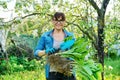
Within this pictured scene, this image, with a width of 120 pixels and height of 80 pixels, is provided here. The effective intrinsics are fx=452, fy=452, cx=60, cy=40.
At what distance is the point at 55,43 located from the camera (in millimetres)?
5891

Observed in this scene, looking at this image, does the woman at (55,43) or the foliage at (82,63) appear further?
the foliage at (82,63)

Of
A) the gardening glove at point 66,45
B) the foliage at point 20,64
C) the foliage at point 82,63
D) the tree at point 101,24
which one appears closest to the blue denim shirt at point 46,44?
the gardening glove at point 66,45

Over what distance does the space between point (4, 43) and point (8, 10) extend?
0.92 meters

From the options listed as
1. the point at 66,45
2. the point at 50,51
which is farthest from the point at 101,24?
the point at 50,51

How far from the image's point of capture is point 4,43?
9.71 meters

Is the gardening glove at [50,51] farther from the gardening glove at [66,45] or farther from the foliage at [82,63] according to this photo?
the foliage at [82,63]

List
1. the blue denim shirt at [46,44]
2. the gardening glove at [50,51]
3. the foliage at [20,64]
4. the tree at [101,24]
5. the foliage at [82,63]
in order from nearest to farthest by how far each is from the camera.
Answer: the gardening glove at [50,51], the blue denim shirt at [46,44], the foliage at [82,63], the tree at [101,24], the foliage at [20,64]

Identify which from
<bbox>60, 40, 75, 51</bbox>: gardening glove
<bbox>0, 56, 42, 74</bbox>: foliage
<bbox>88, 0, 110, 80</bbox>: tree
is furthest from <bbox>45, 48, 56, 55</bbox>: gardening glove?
<bbox>0, 56, 42, 74</bbox>: foliage

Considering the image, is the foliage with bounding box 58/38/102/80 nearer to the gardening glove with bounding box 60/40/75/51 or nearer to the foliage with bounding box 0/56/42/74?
the gardening glove with bounding box 60/40/75/51

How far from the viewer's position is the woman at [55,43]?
19.0 feet

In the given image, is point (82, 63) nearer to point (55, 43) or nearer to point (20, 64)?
point (55, 43)

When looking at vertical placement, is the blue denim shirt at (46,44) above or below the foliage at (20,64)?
above

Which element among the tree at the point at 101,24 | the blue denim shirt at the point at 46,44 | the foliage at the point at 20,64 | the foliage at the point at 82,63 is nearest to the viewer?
the blue denim shirt at the point at 46,44

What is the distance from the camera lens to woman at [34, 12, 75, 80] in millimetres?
5781
